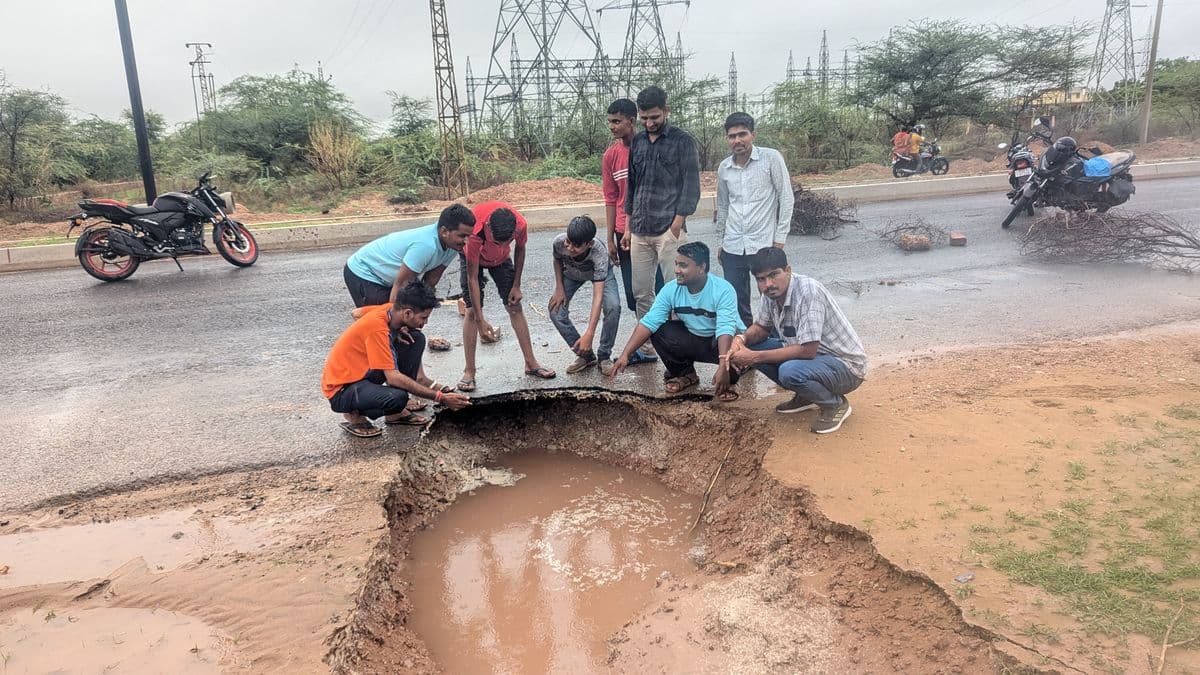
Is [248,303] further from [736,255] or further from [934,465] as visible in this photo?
[934,465]

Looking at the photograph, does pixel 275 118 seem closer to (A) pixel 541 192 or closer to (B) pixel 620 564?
(A) pixel 541 192

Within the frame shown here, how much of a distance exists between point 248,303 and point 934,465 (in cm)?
655

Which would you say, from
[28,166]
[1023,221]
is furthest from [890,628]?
[28,166]

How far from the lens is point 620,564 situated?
10.4 ft

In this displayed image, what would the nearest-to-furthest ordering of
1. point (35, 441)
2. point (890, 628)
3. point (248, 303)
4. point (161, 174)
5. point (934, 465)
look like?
point (890, 628), point (934, 465), point (35, 441), point (248, 303), point (161, 174)

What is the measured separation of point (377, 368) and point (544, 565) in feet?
4.79

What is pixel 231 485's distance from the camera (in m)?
3.56

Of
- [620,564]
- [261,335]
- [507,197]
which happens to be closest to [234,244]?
[261,335]

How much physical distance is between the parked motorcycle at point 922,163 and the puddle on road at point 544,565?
16815 millimetres

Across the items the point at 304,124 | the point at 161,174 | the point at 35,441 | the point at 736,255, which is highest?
the point at 304,124

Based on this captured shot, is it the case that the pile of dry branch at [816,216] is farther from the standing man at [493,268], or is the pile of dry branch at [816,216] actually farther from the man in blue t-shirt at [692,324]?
the standing man at [493,268]

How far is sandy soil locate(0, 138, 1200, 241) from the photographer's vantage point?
13.2 metres

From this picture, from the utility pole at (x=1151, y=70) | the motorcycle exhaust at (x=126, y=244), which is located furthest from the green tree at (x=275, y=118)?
the utility pole at (x=1151, y=70)

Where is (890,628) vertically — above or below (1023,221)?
below
